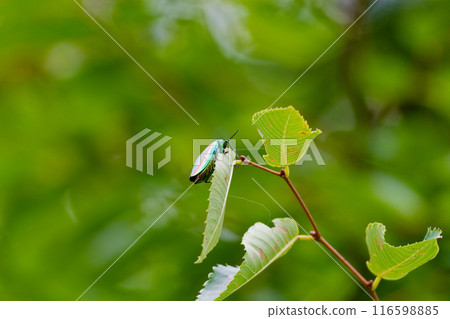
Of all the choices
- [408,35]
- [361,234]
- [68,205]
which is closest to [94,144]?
[68,205]

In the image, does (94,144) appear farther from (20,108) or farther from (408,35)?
(408,35)

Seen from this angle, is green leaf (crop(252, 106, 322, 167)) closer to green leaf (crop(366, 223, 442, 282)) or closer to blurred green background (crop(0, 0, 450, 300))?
green leaf (crop(366, 223, 442, 282))

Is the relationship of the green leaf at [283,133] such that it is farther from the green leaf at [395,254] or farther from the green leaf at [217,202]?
the green leaf at [395,254]

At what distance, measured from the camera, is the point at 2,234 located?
4.91ft

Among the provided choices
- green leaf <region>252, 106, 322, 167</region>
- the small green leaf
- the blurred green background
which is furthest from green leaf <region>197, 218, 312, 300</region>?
the blurred green background

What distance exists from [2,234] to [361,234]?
1.19 metres

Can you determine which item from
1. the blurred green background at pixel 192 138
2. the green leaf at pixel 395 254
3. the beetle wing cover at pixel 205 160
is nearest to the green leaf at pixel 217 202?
the beetle wing cover at pixel 205 160

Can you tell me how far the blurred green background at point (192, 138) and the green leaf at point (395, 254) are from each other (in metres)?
0.69

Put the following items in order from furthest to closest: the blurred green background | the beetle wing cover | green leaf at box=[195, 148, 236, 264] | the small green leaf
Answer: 1. the blurred green background
2. the beetle wing cover
3. the small green leaf
4. green leaf at box=[195, 148, 236, 264]

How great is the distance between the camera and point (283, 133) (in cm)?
73

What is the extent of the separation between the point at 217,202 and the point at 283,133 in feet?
0.51

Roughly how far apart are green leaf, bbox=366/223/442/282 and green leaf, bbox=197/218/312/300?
12 centimetres

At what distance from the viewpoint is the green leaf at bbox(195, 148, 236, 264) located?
0.65 metres

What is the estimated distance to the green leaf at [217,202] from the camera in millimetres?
651
